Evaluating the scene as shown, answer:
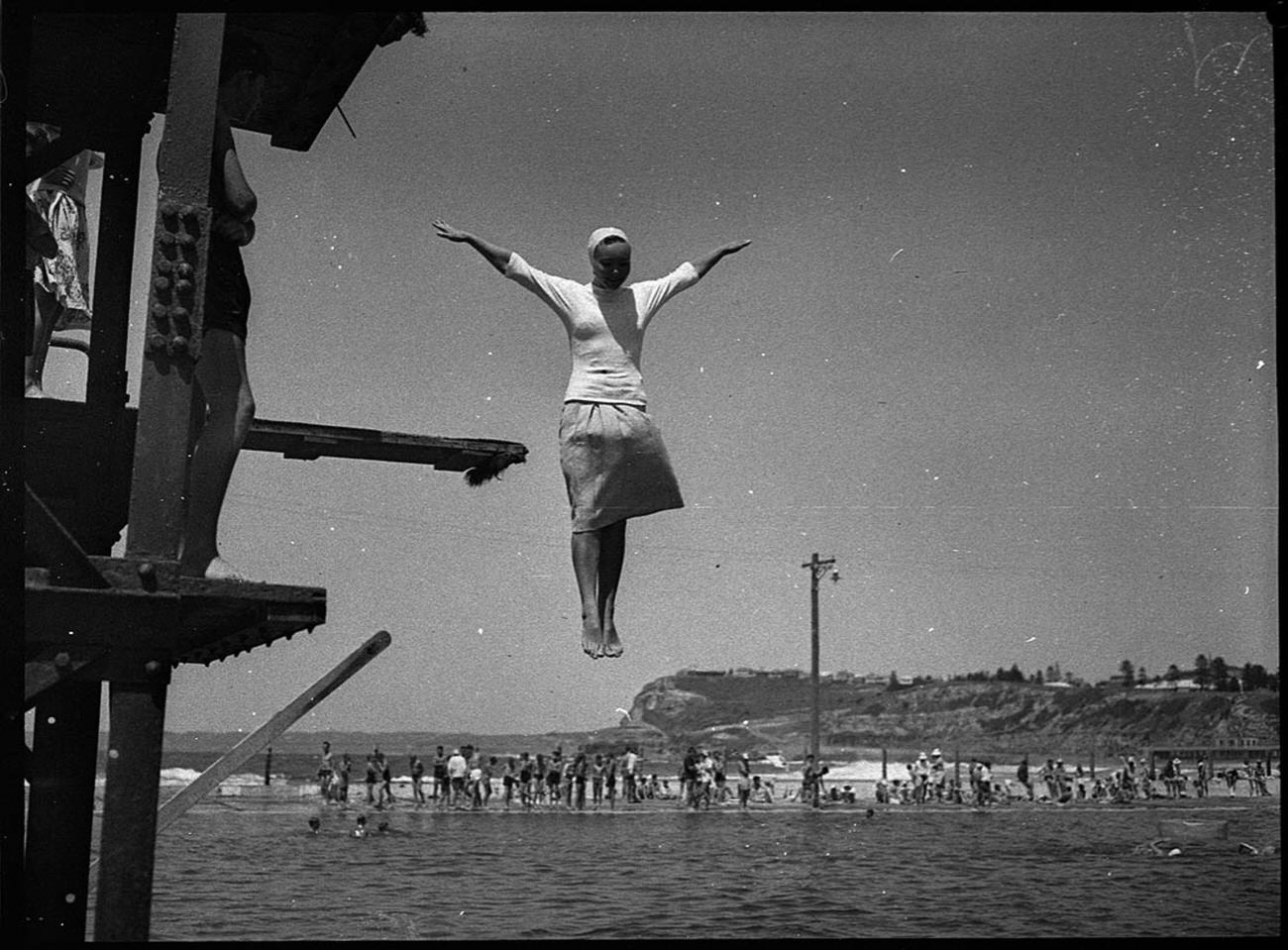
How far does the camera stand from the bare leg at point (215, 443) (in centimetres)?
459

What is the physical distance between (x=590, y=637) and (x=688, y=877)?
2534 cm

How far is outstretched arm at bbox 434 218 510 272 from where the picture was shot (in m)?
5.07

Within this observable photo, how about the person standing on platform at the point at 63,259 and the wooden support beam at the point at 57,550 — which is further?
the person standing on platform at the point at 63,259

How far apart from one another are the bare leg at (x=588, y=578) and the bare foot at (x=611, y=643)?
2cm

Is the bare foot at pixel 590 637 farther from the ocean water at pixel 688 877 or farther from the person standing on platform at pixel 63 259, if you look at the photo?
the ocean water at pixel 688 877

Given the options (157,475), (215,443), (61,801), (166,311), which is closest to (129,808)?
(157,475)

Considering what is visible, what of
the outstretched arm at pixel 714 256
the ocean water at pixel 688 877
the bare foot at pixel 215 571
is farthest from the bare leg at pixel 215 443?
the ocean water at pixel 688 877

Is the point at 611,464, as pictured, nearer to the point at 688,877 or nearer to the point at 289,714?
the point at 289,714

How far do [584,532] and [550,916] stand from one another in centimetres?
1733

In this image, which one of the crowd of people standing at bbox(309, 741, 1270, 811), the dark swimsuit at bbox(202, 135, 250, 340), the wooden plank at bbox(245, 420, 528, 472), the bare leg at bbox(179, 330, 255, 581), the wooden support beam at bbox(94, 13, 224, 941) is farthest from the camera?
the crowd of people standing at bbox(309, 741, 1270, 811)

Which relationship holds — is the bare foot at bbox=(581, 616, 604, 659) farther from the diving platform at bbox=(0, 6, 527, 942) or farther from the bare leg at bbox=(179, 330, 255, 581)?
the bare leg at bbox=(179, 330, 255, 581)

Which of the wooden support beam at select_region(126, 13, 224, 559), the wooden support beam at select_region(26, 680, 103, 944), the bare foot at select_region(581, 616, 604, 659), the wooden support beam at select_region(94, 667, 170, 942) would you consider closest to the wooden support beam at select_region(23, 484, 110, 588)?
the wooden support beam at select_region(126, 13, 224, 559)

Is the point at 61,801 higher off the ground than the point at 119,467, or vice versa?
the point at 119,467

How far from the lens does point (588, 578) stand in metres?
5.36
